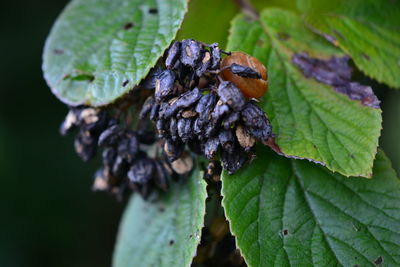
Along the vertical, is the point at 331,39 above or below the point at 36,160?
above

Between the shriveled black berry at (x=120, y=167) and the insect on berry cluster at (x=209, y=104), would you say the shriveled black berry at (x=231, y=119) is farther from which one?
the shriveled black berry at (x=120, y=167)

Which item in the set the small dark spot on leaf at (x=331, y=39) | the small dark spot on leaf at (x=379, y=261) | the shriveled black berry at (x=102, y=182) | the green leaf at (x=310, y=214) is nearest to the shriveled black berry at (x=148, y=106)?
the green leaf at (x=310, y=214)

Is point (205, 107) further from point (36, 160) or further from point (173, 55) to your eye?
point (36, 160)

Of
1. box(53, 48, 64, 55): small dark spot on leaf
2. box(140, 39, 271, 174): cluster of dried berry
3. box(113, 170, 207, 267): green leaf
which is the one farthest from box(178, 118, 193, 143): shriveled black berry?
box(53, 48, 64, 55): small dark spot on leaf

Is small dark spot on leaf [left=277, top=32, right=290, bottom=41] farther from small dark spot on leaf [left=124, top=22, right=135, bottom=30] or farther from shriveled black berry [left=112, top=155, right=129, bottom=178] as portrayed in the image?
shriveled black berry [left=112, top=155, right=129, bottom=178]

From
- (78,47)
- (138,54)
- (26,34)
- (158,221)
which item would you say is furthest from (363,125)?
(26,34)

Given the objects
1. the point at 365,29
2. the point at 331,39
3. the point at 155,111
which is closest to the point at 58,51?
the point at 155,111

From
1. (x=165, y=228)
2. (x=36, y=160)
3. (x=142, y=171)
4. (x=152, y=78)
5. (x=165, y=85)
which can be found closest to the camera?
(x=165, y=85)
